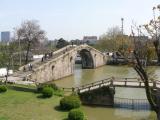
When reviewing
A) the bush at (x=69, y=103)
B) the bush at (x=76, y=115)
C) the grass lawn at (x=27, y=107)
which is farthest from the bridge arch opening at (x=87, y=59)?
the bush at (x=76, y=115)

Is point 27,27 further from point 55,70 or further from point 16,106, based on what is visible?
point 16,106

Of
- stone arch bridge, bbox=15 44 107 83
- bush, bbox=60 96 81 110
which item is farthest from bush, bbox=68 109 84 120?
stone arch bridge, bbox=15 44 107 83

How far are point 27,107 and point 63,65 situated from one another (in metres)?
29.9

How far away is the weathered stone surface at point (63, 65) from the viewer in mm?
57125

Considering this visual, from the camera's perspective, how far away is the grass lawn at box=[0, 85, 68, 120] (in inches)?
1299

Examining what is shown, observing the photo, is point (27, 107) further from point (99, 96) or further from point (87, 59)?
point (87, 59)

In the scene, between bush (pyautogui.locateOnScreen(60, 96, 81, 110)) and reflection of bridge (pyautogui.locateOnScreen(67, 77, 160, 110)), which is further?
reflection of bridge (pyautogui.locateOnScreen(67, 77, 160, 110))

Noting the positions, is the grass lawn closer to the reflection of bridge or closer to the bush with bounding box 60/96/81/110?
the bush with bounding box 60/96/81/110

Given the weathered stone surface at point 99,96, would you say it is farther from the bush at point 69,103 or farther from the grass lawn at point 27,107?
the bush at point 69,103

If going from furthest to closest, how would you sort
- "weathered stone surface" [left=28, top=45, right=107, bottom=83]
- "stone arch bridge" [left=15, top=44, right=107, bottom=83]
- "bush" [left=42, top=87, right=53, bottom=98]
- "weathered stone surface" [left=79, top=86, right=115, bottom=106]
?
"weathered stone surface" [left=28, top=45, right=107, bottom=83], "stone arch bridge" [left=15, top=44, right=107, bottom=83], "weathered stone surface" [left=79, top=86, right=115, bottom=106], "bush" [left=42, top=87, right=53, bottom=98]

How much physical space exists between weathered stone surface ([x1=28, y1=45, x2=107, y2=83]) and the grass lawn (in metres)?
13.3

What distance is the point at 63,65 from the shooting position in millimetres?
→ 65500

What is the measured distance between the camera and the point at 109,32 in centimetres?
12825

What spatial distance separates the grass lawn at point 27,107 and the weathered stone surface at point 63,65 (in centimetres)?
1329
